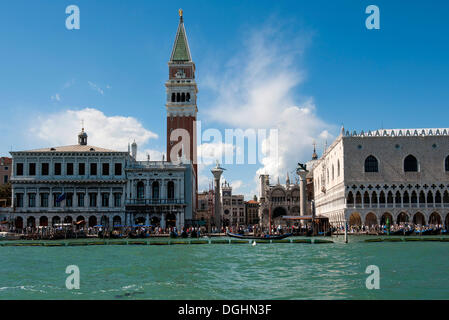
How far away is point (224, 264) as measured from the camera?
23891mm

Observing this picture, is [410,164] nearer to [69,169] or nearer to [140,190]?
[140,190]

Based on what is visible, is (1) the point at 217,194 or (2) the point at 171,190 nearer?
(2) the point at 171,190

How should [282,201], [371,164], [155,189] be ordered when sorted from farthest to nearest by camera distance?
[282,201]
[155,189]
[371,164]

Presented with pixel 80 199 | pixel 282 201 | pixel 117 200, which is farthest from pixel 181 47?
pixel 282 201

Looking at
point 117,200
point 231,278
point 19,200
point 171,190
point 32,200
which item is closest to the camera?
point 231,278

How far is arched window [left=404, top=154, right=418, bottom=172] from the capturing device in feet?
195

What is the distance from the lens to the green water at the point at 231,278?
14906 millimetres

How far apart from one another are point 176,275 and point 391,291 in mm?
8397

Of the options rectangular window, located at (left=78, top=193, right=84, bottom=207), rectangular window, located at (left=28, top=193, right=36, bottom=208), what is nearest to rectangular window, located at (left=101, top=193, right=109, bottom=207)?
rectangular window, located at (left=78, top=193, right=84, bottom=207)

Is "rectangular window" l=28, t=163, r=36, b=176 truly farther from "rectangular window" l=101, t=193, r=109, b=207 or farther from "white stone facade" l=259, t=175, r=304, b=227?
"white stone facade" l=259, t=175, r=304, b=227

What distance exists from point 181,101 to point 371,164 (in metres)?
27.8

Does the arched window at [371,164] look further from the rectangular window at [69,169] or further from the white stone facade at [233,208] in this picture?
the white stone facade at [233,208]

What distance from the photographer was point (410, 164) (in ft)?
196
